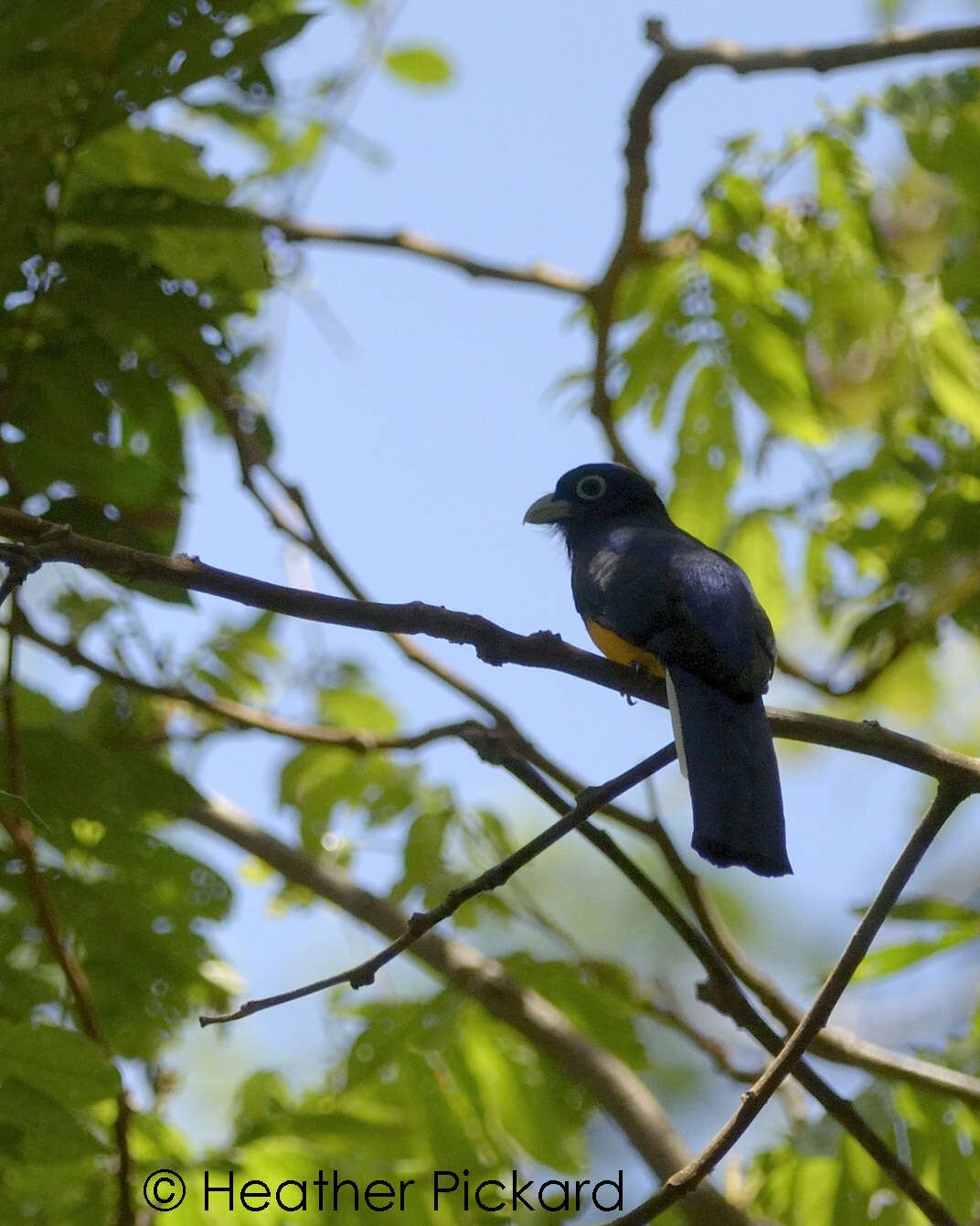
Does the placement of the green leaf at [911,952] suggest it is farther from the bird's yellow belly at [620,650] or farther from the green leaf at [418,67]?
the green leaf at [418,67]

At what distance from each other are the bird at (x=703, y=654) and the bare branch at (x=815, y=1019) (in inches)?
10.6

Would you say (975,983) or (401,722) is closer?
(975,983)

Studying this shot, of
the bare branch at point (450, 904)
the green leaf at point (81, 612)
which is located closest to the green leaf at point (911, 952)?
the bare branch at point (450, 904)

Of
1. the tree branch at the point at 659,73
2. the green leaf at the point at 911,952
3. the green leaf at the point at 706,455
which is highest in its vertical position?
the tree branch at the point at 659,73

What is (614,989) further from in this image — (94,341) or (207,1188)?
(94,341)

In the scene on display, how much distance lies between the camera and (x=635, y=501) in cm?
509

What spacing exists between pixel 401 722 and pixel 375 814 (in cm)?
72

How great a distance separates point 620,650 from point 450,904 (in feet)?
4.84

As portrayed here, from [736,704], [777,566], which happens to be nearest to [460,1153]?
[736,704]

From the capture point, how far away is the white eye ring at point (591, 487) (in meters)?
5.03

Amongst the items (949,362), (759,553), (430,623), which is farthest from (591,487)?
(430,623)

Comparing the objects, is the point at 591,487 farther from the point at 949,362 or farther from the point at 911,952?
the point at 911,952

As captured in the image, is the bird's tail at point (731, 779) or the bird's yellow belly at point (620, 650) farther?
the bird's yellow belly at point (620, 650)

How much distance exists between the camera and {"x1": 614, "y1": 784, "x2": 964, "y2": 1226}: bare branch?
2.49 meters
